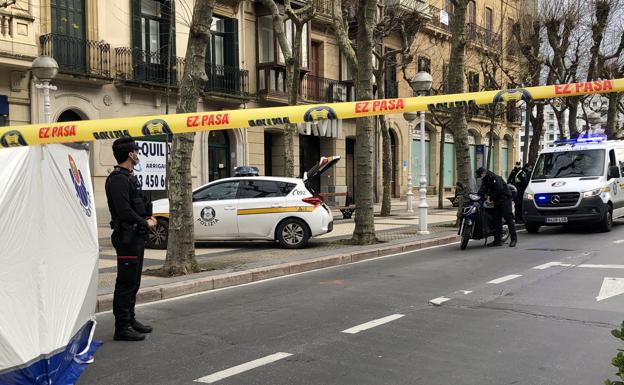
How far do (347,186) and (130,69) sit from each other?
13652 millimetres

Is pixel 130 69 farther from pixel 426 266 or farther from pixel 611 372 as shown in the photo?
pixel 611 372

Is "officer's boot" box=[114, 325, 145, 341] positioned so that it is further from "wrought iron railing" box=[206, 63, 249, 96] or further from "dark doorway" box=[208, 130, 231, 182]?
"dark doorway" box=[208, 130, 231, 182]

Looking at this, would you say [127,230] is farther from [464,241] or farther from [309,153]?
[309,153]

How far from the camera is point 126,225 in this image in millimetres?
5605

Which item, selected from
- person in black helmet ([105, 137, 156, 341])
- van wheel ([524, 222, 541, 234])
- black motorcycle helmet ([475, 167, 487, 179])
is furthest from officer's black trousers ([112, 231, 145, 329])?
van wheel ([524, 222, 541, 234])

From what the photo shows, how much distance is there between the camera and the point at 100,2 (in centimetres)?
1803

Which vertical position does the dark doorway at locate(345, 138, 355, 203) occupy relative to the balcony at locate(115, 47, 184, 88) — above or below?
below

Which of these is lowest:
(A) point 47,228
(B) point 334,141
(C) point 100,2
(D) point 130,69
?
(A) point 47,228

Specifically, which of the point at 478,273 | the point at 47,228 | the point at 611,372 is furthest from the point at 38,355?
the point at 478,273

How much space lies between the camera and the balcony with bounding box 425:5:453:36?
106 feet

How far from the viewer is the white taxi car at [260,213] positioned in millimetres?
12680

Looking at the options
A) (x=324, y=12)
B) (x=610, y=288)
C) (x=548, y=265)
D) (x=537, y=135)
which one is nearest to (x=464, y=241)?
(x=548, y=265)

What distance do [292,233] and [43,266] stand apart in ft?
29.4

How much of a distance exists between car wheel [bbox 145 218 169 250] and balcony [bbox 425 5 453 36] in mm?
23186
